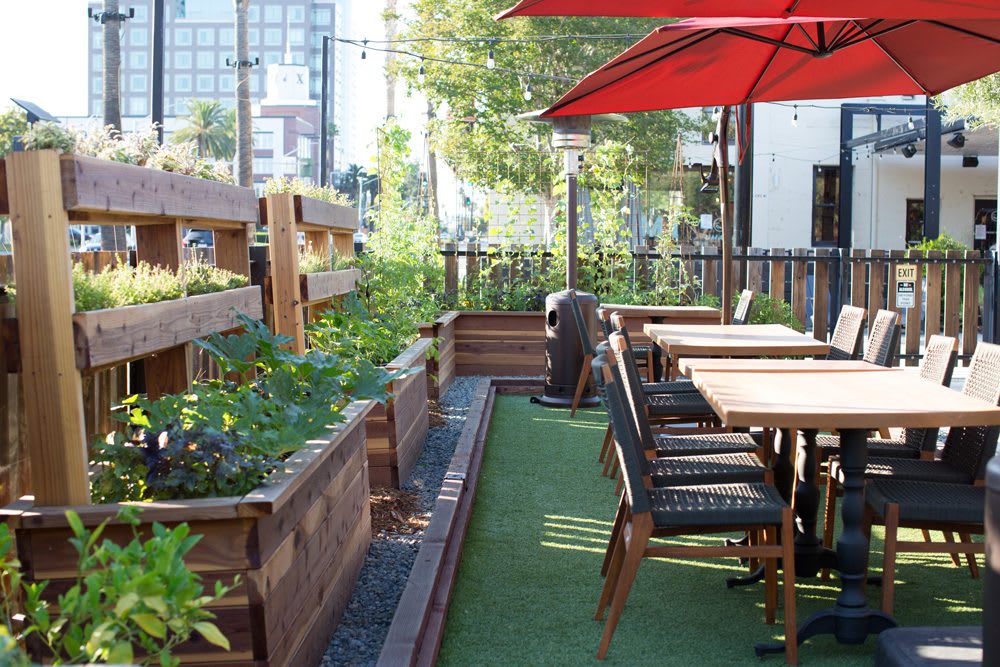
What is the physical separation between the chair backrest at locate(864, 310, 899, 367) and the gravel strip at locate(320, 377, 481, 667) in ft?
7.44

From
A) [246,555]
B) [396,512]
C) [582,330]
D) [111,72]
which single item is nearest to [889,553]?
→ [246,555]

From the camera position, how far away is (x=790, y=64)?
5.91 metres

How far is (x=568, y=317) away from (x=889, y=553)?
16.2 feet

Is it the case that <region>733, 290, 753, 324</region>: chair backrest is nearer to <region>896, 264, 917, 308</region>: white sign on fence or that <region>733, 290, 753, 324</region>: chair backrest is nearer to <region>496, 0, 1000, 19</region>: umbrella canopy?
<region>896, 264, 917, 308</region>: white sign on fence

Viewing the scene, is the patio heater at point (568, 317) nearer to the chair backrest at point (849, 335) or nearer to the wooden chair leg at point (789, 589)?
the chair backrest at point (849, 335)

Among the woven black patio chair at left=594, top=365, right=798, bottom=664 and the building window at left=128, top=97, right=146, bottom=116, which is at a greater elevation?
the building window at left=128, top=97, right=146, bottom=116

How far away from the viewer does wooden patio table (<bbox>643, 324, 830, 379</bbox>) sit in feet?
17.8

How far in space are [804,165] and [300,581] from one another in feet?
73.3

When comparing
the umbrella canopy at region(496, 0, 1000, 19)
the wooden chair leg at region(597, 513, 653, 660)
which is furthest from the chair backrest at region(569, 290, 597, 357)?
the wooden chair leg at region(597, 513, 653, 660)

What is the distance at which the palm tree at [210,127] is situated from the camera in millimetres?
81438

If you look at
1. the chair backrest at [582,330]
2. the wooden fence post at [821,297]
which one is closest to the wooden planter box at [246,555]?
the chair backrest at [582,330]

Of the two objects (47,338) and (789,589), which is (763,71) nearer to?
(789,589)

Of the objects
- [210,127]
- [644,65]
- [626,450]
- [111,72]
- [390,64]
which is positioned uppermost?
[210,127]

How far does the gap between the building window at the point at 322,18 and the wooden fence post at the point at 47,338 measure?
152m
